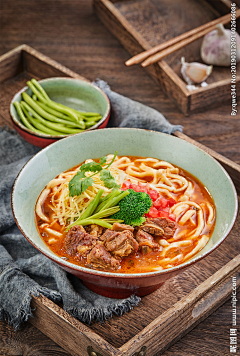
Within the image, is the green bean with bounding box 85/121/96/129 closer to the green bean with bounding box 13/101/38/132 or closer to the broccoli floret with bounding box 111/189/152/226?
the green bean with bounding box 13/101/38/132

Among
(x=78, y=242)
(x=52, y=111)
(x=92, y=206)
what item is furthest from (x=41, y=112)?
(x=78, y=242)

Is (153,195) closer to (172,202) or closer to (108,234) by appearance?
(172,202)

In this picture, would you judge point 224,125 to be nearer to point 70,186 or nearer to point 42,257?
point 70,186

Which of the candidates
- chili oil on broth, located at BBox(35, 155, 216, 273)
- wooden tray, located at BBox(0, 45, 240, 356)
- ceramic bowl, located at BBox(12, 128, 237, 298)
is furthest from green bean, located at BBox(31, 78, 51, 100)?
wooden tray, located at BBox(0, 45, 240, 356)

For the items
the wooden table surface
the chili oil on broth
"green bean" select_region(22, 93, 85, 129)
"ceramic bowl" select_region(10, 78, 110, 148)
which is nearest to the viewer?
the chili oil on broth

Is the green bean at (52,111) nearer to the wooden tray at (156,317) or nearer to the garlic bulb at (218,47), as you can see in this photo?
the garlic bulb at (218,47)

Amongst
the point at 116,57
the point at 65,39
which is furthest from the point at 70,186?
the point at 65,39
